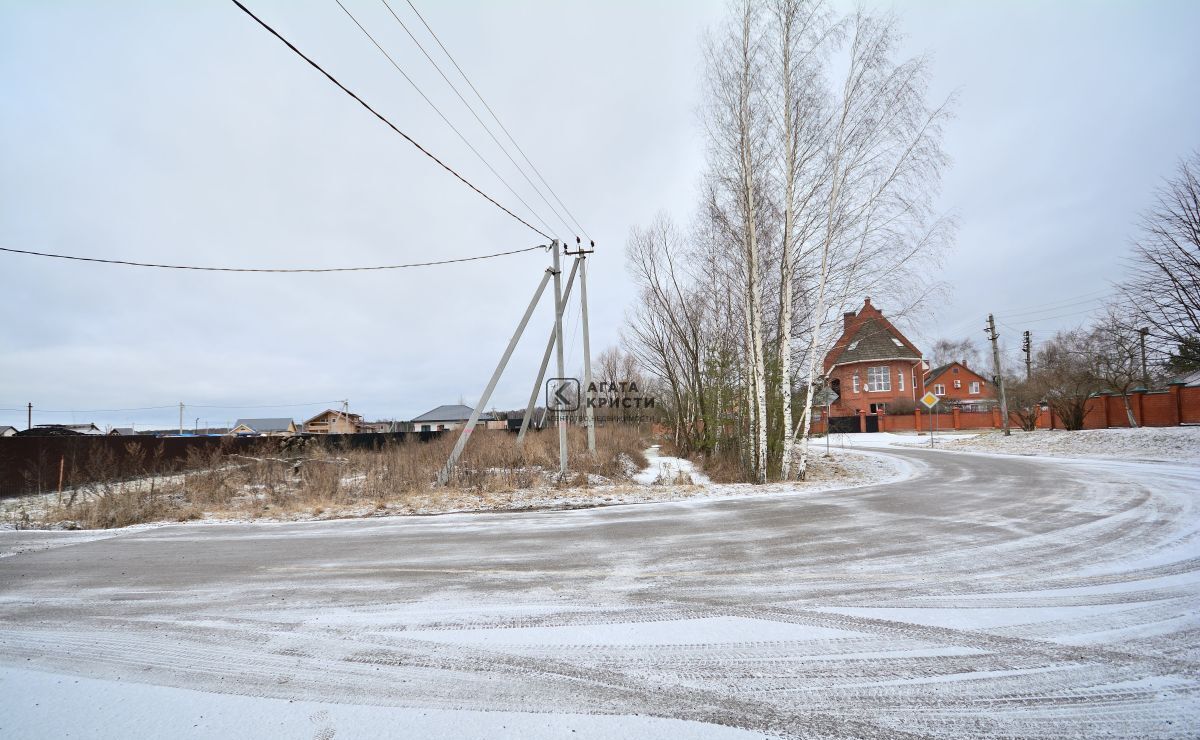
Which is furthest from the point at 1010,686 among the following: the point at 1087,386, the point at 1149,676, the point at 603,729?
the point at 1087,386

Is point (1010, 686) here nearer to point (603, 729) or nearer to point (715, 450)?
point (603, 729)

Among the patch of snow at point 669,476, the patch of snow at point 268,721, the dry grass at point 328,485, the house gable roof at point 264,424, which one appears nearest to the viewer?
the patch of snow at point 268,721

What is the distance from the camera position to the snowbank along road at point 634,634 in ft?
8.38

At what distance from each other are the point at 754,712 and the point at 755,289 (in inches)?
440

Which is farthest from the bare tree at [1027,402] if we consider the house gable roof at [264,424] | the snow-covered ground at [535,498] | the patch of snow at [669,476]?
the house gable roof at [264,424]

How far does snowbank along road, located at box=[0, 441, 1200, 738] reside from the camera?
2555mm

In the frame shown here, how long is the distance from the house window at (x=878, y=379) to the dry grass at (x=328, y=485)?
1578 inches

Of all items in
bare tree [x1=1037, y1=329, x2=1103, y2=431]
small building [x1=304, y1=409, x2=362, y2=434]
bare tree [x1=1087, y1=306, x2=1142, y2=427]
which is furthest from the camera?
small building [x1=304, y1=409, x2=362, y2=434]

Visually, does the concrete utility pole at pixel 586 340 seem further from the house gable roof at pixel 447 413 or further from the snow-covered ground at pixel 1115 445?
the house gable roof at pixel 447 413

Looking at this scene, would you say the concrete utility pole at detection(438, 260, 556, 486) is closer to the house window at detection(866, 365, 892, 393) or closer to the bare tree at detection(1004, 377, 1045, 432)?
the bare tree at detection(1004, 377, 1045, 432)

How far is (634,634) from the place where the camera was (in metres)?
3.53

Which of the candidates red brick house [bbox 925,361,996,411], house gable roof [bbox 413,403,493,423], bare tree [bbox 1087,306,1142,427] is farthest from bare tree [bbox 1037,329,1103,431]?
house gable roof [bbox 413,403,493,423]

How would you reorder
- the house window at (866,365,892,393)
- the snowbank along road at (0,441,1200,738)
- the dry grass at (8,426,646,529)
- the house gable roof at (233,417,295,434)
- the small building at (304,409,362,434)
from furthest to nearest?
the house gable roof at (233,417,295,434)
the small building at (304,409,362,434)
the house window at (866,365,892,393)
the dry grass at (8,426,646,529)
the snowbank along road at (0,441,1200,738)

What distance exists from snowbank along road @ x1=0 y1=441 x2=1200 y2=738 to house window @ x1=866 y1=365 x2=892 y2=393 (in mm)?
46420
